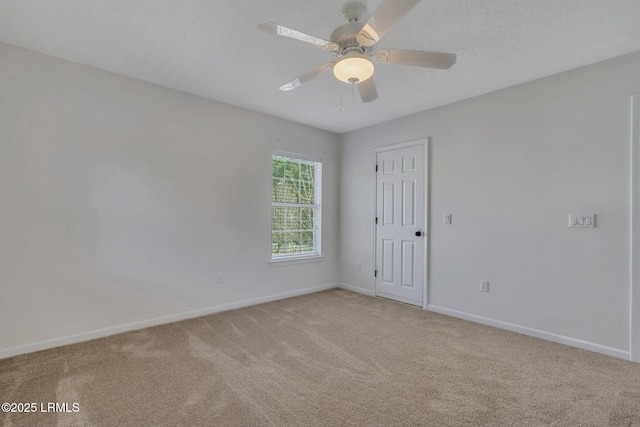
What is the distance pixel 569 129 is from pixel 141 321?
15.0ft

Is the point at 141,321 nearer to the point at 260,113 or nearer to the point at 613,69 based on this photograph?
the point at 260,113

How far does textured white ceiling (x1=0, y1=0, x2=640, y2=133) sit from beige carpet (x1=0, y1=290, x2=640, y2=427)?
8.32 ft

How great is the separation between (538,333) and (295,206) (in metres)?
3.21

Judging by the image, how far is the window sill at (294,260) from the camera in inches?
163

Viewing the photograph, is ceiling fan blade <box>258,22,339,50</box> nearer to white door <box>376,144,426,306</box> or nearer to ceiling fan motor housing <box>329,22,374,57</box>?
ceiling fan motor housing <box>329,22,374,57</box>

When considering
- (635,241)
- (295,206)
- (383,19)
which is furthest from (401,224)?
(383,19)

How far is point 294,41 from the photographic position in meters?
2.31

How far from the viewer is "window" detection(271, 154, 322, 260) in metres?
4.24

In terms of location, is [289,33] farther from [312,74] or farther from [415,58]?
[415,58]

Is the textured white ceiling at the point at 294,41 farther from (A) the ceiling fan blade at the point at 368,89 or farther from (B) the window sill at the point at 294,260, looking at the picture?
(B) the window sill at the point at 294,260

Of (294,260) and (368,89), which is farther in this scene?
(294,260)

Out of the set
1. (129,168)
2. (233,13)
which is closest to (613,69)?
(233,13)

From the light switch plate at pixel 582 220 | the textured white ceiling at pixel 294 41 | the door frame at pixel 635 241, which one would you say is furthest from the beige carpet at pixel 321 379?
the textured white ceiling at pixel 294 41

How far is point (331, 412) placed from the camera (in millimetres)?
1790
